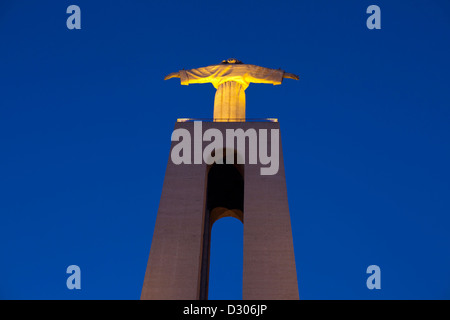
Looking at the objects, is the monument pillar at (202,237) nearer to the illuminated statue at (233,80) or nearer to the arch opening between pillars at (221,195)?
the illuminated statue at (233,80)

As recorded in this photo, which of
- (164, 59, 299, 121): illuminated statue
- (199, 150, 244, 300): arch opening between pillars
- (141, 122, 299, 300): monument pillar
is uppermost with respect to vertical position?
(164, 59, 299, 121): illuminated statue

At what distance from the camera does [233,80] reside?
1817cm

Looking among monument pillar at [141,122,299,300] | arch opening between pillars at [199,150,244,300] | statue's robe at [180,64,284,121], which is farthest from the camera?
arch opening between pillars at [199,150,244,300]

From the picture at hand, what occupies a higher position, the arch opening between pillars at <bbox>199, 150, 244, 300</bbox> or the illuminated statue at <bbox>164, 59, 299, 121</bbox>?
the illuminated statue at <bbox>164, 59, 299, 121</bbox>

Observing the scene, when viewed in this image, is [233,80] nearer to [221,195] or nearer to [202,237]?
[221,195]

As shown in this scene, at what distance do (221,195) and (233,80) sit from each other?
4230mm

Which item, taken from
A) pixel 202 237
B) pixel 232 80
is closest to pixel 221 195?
pixel 232 80

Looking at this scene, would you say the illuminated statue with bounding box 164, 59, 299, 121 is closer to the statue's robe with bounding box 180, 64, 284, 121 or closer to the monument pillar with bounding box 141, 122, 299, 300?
the statue's robe with bounding box 180, 64, 284, 121

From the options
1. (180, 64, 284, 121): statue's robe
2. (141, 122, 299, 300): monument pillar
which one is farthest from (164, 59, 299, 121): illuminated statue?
(141, 122, 299, 300): monument pillar

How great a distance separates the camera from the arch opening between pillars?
18172mm

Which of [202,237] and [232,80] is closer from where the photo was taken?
[202,237]
